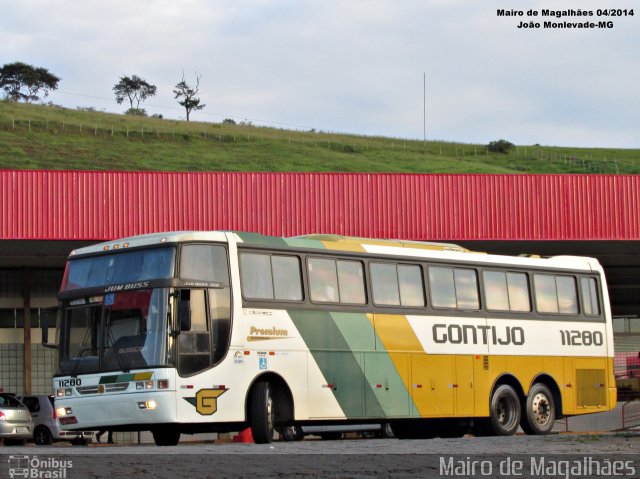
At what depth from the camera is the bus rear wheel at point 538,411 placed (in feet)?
77.8

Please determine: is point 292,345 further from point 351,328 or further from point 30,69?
point 30,69

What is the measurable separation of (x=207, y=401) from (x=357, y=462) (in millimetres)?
Answer: 5589

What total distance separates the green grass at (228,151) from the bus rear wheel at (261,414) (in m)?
64.1

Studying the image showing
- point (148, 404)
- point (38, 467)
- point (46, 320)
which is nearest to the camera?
point (38, 467)

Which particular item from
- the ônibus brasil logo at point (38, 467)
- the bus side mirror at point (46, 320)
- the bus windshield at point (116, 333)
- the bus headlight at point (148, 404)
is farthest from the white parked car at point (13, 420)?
the ônibus brasil logo at point (38, 467)

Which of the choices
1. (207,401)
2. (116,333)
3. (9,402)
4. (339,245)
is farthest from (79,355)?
(9,402)

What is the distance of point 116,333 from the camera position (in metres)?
18.3

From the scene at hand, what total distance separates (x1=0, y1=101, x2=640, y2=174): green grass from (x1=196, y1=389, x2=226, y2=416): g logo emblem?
212 ft

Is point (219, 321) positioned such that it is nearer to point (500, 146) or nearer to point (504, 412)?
point (504, 412)

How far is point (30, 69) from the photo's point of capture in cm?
13225

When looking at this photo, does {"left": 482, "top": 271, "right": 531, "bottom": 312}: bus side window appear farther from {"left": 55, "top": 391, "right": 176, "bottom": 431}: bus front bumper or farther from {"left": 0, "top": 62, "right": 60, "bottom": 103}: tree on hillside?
{"left": 0, "top": 62, "right": 60, "bottom": 103}: tree on hillside

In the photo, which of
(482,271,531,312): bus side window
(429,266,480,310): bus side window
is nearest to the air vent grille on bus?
(482,271,531,312): bus side window

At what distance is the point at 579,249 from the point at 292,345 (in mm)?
20335

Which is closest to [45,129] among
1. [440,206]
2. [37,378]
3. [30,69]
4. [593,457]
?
[30,69]
